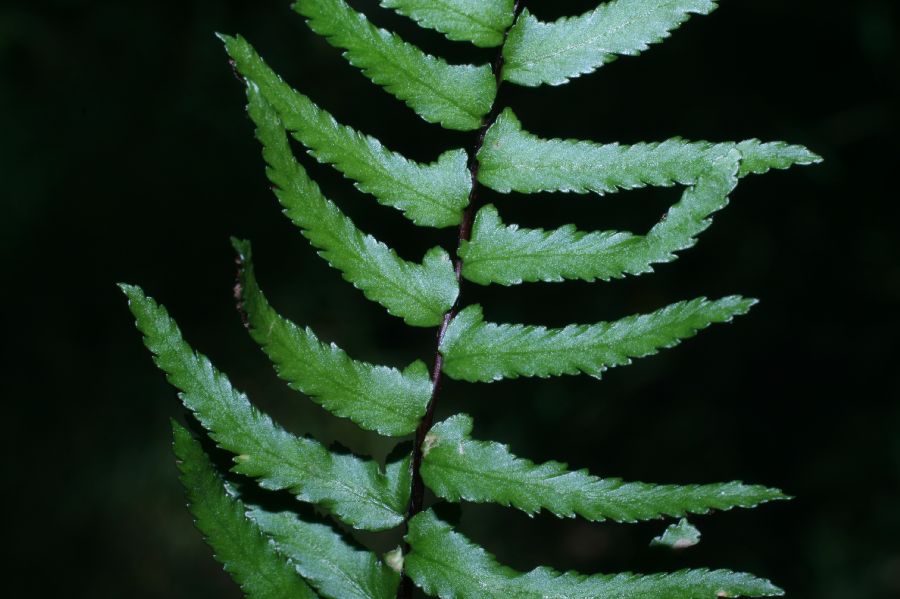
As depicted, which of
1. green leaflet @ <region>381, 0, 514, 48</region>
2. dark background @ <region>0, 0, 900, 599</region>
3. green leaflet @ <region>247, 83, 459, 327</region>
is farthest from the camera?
dark background @ <region>0, 0, 900, 599</region>

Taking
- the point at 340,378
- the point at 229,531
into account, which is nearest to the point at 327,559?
the point at 229,531

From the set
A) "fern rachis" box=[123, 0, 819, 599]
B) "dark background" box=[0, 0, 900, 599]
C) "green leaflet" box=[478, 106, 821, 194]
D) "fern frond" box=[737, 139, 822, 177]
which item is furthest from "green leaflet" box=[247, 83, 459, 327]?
"dark background" box=[0, 0, 900, 599]

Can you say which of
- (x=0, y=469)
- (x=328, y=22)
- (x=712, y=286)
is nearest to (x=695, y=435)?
(x=712, y=286)

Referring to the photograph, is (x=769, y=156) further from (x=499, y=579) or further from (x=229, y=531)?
(x=229, y=531)

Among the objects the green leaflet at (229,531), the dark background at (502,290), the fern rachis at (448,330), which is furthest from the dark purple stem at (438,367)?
the dark background at (502,290)

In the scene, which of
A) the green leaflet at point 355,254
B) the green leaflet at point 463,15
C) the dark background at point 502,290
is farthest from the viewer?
the dark background at point 502,290

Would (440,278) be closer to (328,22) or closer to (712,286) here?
(328,22)

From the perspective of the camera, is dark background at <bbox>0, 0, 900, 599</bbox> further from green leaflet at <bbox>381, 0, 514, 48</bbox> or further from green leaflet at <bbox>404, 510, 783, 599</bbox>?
green leaflet at <bbox>404, 510, 783, 599</bbox>

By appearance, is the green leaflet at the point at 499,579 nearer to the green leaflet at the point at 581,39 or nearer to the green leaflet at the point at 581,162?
the green leaflet at the point at 581,162
